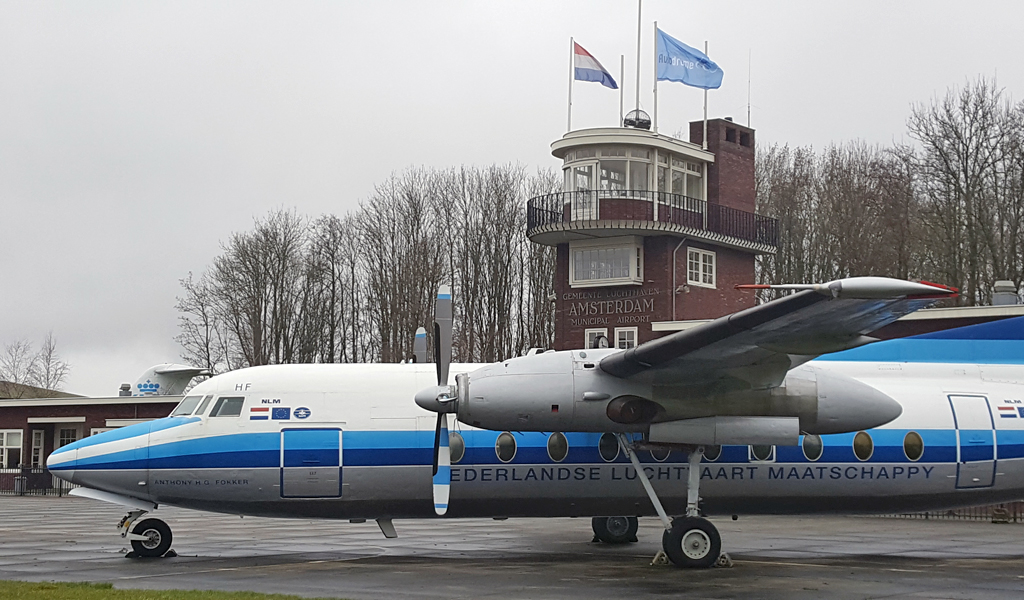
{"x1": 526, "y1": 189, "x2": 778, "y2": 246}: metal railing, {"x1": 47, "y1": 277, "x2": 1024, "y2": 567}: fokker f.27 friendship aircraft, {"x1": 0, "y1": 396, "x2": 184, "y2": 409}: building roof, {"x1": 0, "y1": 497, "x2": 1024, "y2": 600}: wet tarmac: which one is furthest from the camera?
{"x1": 0, "y1": 396, "x2": 184, "y2": 409}: building roof

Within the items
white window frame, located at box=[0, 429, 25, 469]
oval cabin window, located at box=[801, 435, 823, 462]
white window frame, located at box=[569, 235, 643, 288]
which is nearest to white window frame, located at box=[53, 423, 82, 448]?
white window frame, located at box=[0, 429, 25, 469]

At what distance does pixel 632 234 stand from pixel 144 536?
990 inches

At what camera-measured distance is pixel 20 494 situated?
153 feet

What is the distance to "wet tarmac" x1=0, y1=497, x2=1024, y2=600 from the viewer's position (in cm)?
1361

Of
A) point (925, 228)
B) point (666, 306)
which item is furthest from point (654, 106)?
point (925, 228)

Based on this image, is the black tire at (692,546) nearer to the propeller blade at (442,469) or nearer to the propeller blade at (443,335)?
the propeller blade at (442,469)

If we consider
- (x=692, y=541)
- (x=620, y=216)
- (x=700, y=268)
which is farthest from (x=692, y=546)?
(x=700, y=268)

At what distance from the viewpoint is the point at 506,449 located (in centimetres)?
1620

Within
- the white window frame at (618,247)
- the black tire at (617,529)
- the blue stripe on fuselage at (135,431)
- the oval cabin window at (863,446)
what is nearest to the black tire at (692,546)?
the oval cabin window at (863,446)

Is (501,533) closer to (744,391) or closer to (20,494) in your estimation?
(744,391)

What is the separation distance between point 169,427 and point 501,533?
8.99 meters

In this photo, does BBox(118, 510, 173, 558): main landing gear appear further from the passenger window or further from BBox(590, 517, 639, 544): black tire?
BBox(590, 517, 639, 544): black tire

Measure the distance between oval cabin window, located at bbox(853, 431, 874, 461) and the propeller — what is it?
6.23 meters

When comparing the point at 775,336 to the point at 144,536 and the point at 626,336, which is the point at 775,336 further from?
the point at 626,336
